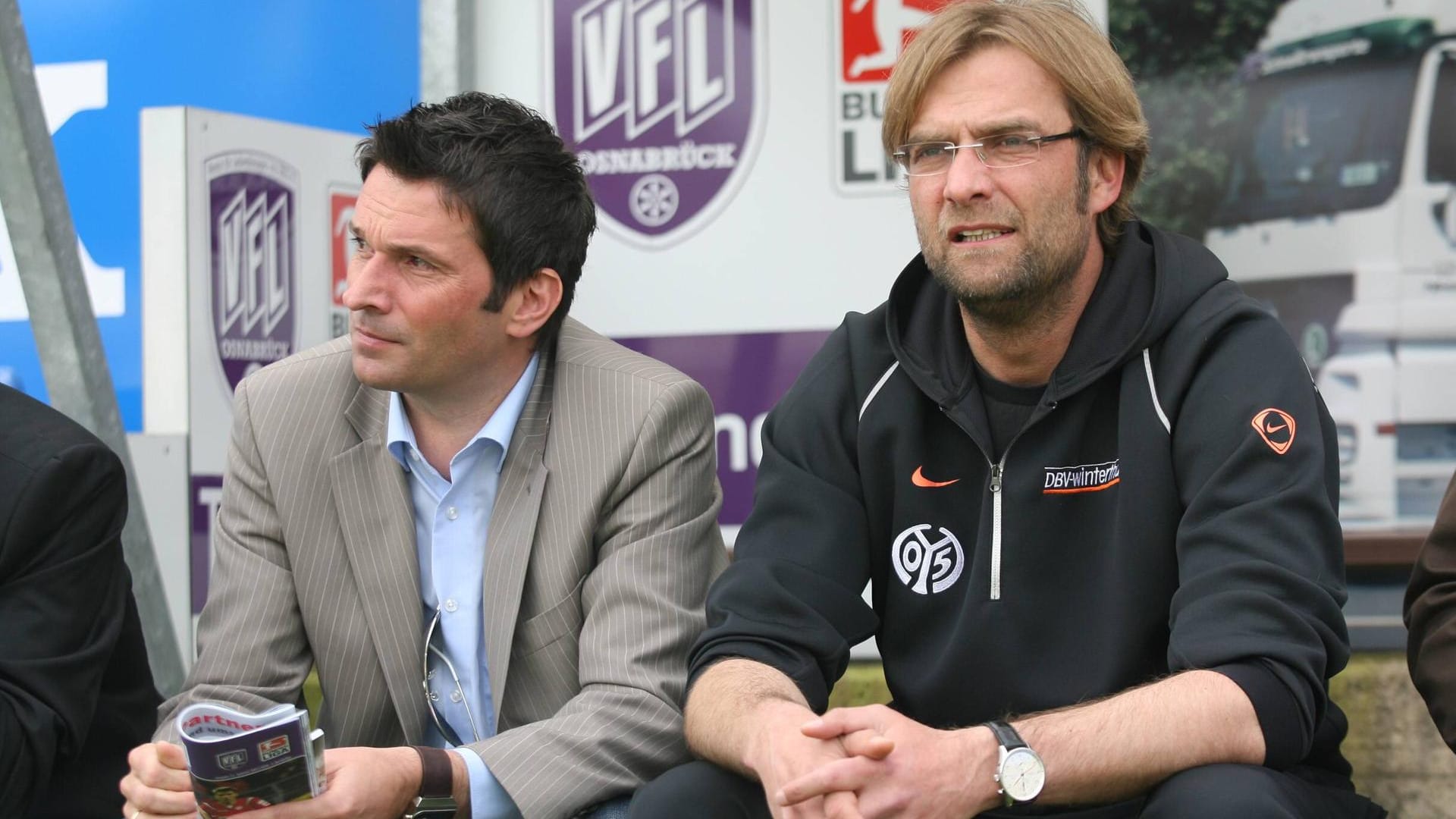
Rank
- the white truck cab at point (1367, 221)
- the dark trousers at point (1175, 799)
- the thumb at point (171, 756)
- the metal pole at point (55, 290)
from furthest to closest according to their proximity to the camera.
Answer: the white truck cab at point (1367, 221) < the metal pole at point (55, 290) < the thumb at point (171, 756) < the dark trousers at point (1175, 799)

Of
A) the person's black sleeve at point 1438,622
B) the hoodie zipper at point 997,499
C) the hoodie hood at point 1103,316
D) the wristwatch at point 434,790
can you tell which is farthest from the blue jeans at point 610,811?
the person's black sleeve at point 1438,622

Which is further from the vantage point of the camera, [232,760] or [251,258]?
[251,258]

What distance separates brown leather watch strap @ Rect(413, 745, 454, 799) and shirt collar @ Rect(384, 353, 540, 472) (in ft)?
1.82

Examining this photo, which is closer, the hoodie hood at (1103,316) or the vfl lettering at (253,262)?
the hoodie hood at (1103,316)

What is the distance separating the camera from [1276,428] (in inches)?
99.8

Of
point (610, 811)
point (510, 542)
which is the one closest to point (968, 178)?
point (510, 542)

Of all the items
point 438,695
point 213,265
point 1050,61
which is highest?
point 1050,61

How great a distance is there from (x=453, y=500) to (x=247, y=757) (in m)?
0.75

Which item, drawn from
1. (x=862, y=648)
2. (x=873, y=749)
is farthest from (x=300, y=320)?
(x=873, y=749)

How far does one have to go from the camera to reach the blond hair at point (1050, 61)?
2.78 metres

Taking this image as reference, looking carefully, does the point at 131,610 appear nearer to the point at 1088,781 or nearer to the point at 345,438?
the point at 345,438

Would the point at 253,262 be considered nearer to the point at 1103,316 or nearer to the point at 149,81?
the point at 149,81

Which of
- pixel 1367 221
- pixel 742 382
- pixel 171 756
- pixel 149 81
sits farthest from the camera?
pixel 149 81

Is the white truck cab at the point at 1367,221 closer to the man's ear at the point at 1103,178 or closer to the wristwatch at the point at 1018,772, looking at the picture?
the man's ear at the point at 1103,178
